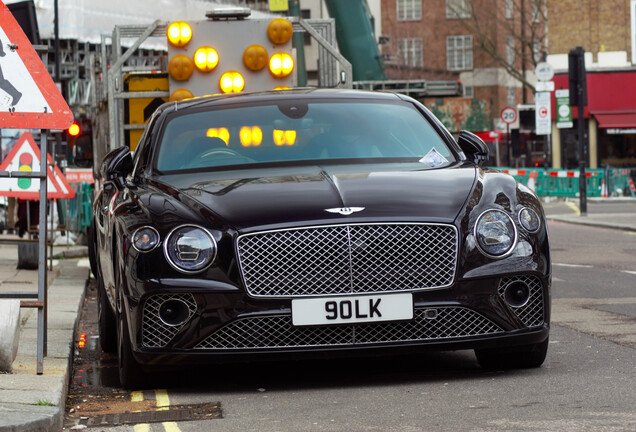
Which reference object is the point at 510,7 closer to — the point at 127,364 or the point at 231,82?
the point at 231,82

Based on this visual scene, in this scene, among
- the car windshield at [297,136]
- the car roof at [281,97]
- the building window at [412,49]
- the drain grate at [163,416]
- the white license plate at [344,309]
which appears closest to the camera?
the drain grate at [163,416]

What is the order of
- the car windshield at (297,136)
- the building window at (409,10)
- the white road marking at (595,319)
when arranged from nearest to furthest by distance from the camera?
the car windshield at (297,136), the white road marking at (595,319), the building window at (409,10)

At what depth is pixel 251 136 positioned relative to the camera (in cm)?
807

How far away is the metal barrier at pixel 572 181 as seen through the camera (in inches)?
1553

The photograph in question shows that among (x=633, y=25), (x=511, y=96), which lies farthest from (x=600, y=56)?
(x=511, y=96)

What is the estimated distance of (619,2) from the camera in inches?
2009

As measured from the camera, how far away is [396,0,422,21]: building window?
8925cm

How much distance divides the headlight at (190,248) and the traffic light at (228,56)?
6.62 metres

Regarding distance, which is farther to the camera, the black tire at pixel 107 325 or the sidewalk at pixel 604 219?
the sidewalk at pixel 604 219

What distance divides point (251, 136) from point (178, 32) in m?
5.51

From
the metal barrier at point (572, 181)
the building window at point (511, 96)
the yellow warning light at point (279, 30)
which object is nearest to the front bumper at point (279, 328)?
the yellow warning light at point (279, 30)

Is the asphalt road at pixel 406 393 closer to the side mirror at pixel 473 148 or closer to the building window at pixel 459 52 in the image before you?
the side mirror at pixel 473 148

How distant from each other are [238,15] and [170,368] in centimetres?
704

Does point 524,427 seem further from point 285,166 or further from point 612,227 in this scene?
point 612,227
